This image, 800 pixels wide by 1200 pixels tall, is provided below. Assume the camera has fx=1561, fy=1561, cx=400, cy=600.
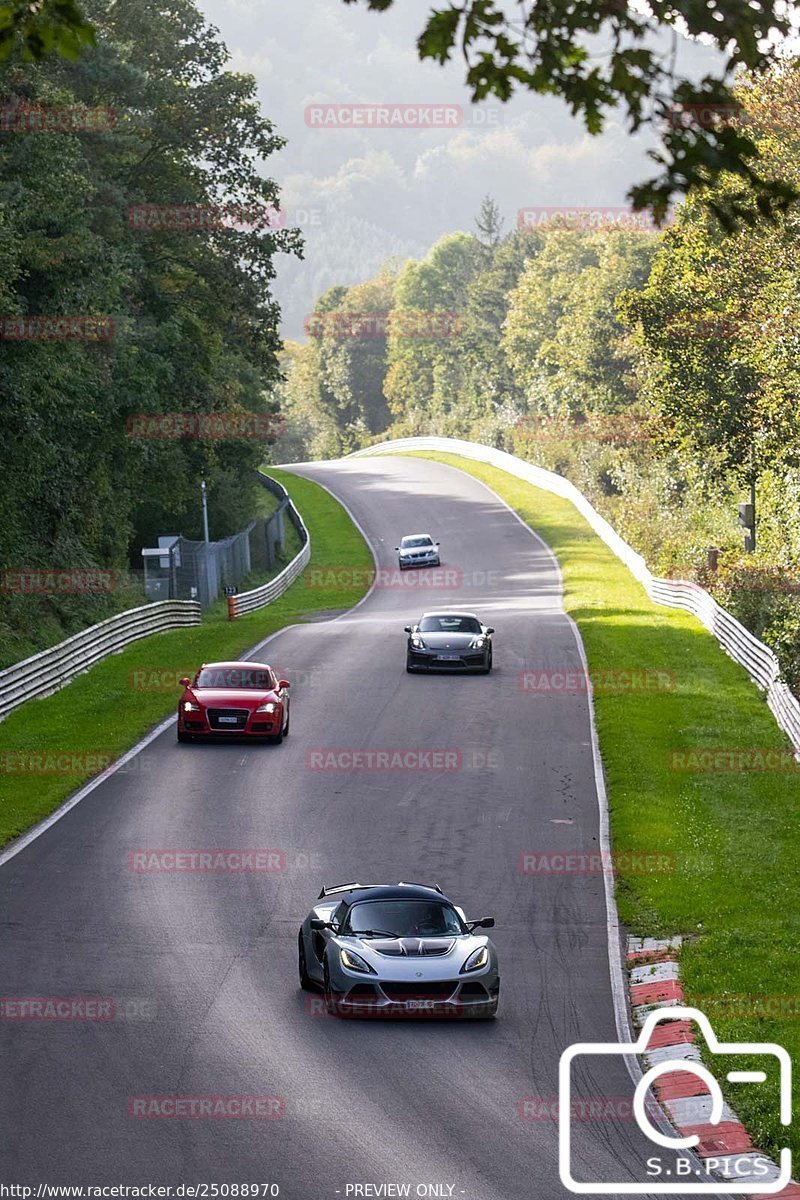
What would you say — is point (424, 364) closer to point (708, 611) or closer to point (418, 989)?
point (708, 611)

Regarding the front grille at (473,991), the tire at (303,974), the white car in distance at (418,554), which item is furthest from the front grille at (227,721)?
the white car in distance at (418,554)

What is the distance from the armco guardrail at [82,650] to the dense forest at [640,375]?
15907mm

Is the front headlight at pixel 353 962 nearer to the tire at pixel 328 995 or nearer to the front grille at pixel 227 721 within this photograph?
the tire at pixel 328 995

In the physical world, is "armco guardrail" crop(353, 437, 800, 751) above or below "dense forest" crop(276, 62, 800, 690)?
below

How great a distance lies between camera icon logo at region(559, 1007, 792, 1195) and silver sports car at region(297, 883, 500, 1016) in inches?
49.9

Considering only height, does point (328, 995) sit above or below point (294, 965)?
above

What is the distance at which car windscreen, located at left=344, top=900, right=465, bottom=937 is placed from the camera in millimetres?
15234

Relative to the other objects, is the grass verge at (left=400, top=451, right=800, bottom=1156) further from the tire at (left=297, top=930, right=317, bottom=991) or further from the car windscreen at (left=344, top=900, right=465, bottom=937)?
the tire at (left=297, top=930, right=317, bottom=991)

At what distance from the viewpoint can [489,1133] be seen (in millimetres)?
11609

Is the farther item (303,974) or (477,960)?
(303,974)

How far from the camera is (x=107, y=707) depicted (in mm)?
32719

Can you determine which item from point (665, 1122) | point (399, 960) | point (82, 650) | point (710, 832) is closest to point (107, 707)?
point (82, 650)

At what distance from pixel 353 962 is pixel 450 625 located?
23.0 meters

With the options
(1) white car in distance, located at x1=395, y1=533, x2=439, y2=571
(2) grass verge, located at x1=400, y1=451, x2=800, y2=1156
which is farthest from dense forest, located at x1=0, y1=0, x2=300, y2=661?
(2) grass verge, located at x1=400, y1=451, x2=800, y2=1156
